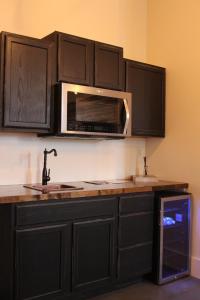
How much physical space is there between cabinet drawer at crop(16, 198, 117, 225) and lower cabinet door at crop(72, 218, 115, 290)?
80 mm

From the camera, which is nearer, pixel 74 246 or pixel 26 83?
pixel 74 246

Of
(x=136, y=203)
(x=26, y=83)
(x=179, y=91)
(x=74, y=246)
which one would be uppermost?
(x=179, y=91)

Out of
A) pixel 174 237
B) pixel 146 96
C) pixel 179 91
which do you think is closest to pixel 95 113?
pixel 146 96

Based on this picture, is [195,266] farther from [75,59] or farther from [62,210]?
[75,59]

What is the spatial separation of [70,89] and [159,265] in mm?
1848

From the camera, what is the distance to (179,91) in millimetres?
3617

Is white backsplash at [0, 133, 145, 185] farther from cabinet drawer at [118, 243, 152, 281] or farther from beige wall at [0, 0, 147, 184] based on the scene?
cabinet drawer at [118, 243, 152, 281]

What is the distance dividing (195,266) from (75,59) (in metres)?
2.39

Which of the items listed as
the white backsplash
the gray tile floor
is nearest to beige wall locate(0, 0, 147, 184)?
the white backsplash

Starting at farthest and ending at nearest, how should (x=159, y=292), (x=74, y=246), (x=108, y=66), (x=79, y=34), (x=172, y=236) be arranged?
(x=79, y=34) → (x=172, y=236) → (x=108, y=66) → (x=159, y=292) → (x=74, y=246)

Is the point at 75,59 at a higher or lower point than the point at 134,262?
higher

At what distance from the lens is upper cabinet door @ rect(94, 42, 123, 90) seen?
3.12 meters

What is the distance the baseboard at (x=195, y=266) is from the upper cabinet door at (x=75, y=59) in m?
2.08

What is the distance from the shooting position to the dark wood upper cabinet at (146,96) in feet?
11.4
